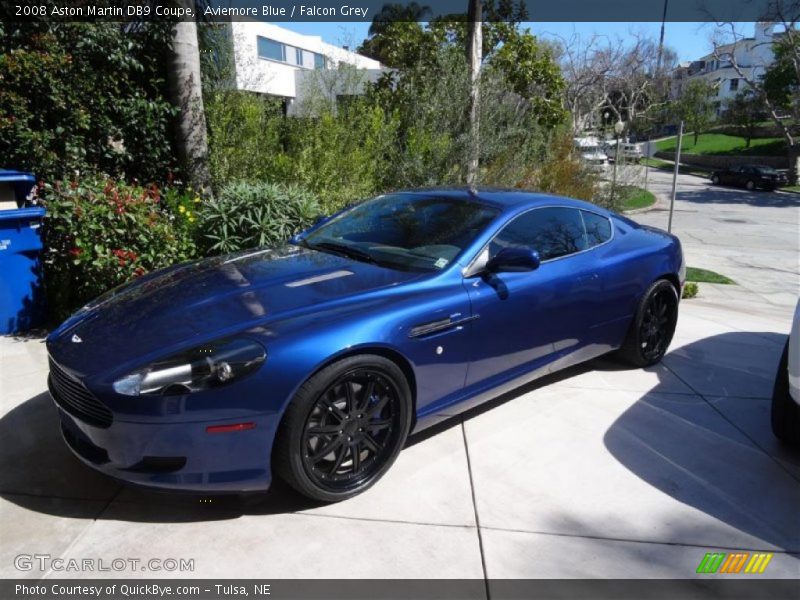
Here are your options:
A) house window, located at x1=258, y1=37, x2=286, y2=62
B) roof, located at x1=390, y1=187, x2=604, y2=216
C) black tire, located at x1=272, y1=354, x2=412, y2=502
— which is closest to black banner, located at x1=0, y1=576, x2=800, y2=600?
black tire, located at x1=272, y1=354, x2=412, y2=502

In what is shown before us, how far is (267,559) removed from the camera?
8.21ft

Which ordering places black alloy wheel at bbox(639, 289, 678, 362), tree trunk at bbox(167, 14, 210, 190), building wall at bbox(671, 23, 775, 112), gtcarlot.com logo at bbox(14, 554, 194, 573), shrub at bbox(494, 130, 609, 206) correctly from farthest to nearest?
building wall at bbox(671, 23, 775, 112) < shrub at bbox(494, 130, 609, 206) < tree trunk at bbox(167, 14, 210, 190) < black alloy wheel at bbox(639, 289, 678, 362) < gtcarlot.com logo at bbox(14, 554, 194, 573)

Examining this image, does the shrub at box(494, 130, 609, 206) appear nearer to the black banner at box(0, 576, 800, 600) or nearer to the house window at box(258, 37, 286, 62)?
the black banner at box(0, 576, 800, 600)

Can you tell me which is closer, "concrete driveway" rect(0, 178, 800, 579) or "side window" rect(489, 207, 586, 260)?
"concrete driveway" rect(0, 178, 800, 579)

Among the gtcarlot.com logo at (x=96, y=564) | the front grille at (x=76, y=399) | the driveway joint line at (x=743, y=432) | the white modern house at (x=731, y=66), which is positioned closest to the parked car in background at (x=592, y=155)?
the driveway joint line at (x=743, y=432)

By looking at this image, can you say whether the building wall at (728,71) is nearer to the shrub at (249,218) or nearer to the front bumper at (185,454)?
the shrub at (249,218)

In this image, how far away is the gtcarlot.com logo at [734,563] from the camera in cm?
261

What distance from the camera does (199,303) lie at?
9.90ft

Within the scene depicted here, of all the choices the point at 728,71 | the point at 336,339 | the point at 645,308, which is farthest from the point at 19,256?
the point at 728,71

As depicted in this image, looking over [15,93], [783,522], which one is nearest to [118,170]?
[15,93]

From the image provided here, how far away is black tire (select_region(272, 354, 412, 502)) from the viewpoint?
8.71ft

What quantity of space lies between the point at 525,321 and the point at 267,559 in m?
1.98

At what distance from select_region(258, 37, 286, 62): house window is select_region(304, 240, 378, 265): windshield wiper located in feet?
98.2

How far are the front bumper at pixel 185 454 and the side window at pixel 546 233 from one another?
69.8 inches
